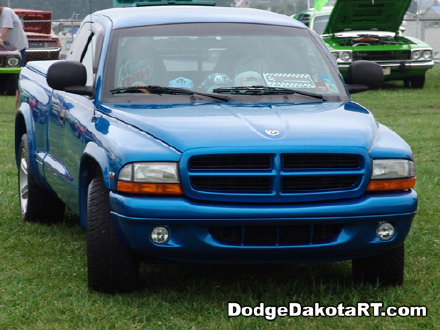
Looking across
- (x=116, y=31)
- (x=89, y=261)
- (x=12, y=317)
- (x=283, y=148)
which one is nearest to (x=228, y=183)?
(x=283, y=148)

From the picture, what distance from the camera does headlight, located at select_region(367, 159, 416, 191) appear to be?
207 inches

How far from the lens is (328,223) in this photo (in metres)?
5.13

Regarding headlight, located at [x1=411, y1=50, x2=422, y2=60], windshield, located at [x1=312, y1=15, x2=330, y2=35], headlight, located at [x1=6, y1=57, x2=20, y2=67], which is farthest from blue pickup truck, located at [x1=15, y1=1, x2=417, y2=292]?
windshield, located at [x1=312, y1=15, x2=330, y2=35]

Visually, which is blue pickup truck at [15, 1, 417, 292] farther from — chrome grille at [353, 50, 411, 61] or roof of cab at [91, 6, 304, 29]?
chrome grille at [353, 50, 411, 61]

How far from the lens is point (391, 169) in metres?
5.30

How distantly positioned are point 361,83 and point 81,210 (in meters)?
1.91

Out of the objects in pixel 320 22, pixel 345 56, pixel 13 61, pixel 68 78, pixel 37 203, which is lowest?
pixel 13 61

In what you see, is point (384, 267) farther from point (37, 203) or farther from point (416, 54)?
point (416, 54)

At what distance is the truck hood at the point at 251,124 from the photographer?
5.18 m

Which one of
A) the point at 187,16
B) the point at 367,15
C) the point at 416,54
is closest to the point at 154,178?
the point at 187,16

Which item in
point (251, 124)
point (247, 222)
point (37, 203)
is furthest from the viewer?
point (37, 203)

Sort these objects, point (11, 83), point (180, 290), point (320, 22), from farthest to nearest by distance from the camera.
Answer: point (320, 22) < point (11, 83) < point (180, 290)

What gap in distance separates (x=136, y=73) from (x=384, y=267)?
1796 millimetres

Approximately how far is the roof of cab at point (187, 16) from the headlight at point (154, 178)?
1659mm
